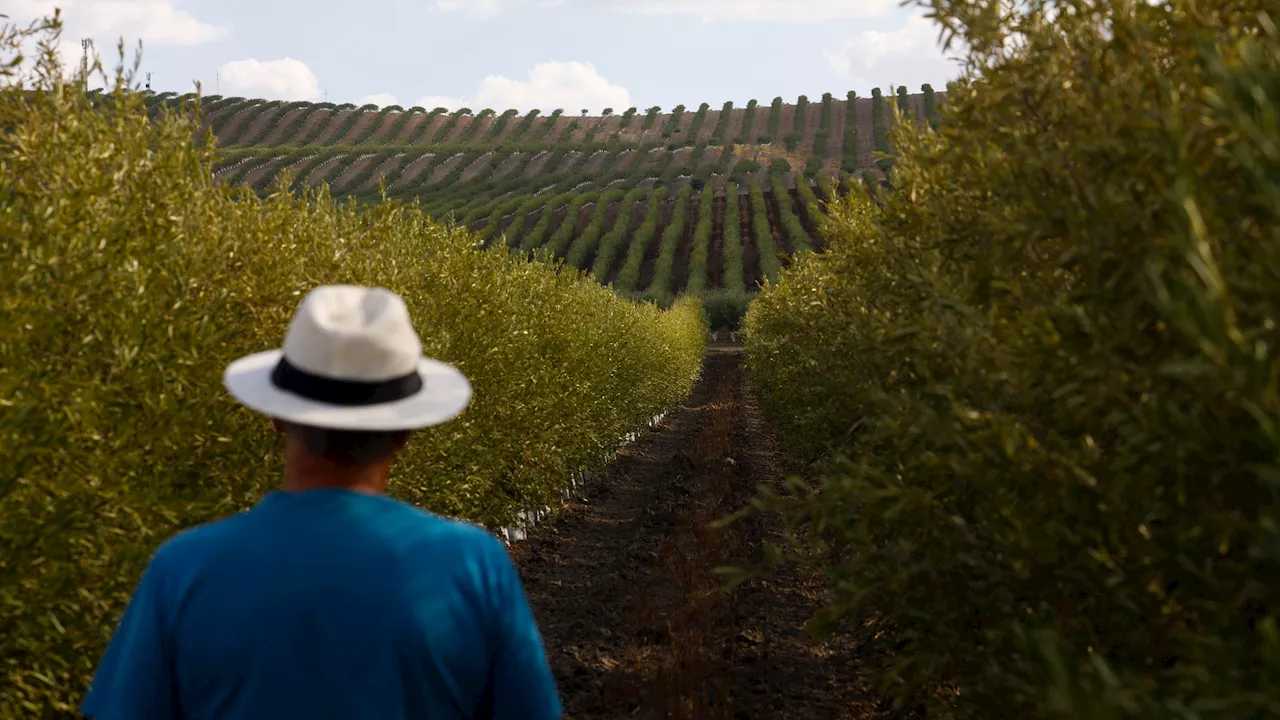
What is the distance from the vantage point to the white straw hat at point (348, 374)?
2822 mm

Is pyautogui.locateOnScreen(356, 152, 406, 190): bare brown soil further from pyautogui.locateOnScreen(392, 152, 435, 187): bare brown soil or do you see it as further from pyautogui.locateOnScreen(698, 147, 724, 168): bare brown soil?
pyautogui.locateOnScreen(698, 147, 724, 168): bare brown soil

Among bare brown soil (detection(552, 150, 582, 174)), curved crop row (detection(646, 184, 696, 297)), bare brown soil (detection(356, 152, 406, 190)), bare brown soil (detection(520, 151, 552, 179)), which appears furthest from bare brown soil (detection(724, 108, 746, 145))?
bare brown soil (detection(356, 152, 406, 190))

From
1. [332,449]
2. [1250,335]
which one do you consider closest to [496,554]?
[332,449]

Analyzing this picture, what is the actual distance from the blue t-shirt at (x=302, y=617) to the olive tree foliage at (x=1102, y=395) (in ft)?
5.15

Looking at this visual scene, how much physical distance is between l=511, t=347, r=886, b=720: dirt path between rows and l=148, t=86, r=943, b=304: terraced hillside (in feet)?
135

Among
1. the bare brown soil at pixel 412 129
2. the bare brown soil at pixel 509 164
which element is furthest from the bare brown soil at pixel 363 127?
the bare brown soil at pixel 509 164

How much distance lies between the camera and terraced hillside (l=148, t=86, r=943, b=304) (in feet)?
288

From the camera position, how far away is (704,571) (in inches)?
587

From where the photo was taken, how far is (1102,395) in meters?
3.82

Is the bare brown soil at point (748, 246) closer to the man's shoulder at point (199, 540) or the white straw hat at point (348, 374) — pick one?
the white straw hat at point (348, 374)

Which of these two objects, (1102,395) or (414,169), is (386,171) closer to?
(414,169)

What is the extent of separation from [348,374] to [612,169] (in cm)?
11867

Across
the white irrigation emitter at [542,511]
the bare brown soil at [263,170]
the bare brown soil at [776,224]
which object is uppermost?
the bare brown soil at [263,170]

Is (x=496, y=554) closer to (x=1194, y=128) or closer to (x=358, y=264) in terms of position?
(x=1194, y=128)
